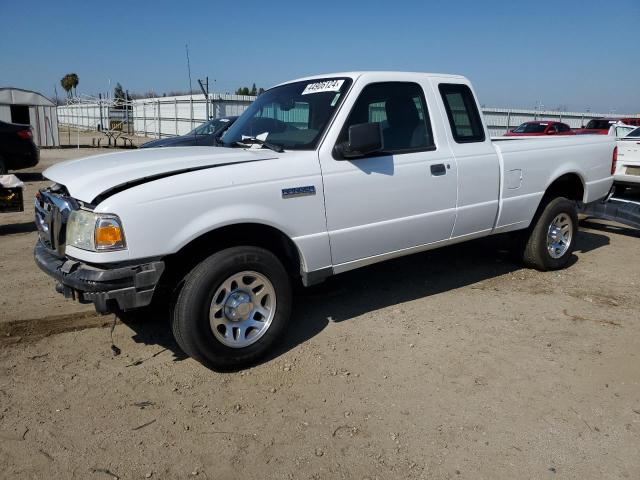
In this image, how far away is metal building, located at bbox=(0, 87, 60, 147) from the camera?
23000 mm

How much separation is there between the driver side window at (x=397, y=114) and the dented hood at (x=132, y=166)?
89 centimetres

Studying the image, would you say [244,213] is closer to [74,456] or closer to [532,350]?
[74,456]

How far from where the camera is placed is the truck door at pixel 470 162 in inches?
181

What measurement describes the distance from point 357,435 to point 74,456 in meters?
1.53

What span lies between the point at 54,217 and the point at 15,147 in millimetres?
9622

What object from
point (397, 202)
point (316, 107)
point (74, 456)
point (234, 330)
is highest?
point (316, 107)

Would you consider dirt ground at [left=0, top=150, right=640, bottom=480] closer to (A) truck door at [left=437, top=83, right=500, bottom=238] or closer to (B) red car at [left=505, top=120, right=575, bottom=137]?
(A) truck door at [left=437, top=83, right=500, bottom=238]

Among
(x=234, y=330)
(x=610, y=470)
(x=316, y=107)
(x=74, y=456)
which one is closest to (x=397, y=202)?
(x=316, y=107)

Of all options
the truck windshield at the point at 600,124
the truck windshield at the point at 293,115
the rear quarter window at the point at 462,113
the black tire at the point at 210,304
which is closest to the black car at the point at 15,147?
the truck windshield at the point at 293,115

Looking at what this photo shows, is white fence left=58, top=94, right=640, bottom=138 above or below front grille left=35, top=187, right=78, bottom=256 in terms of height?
above

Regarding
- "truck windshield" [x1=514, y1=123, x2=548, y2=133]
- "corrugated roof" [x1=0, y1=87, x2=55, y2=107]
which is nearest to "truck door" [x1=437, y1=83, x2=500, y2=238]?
"truck windshield" [x1=514, y1=123, x2=548, y2=133]

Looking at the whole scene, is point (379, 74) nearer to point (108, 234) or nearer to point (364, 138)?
point (364, 138)

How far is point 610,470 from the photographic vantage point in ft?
8.69

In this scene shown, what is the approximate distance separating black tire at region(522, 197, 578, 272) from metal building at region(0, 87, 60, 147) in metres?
23.5
